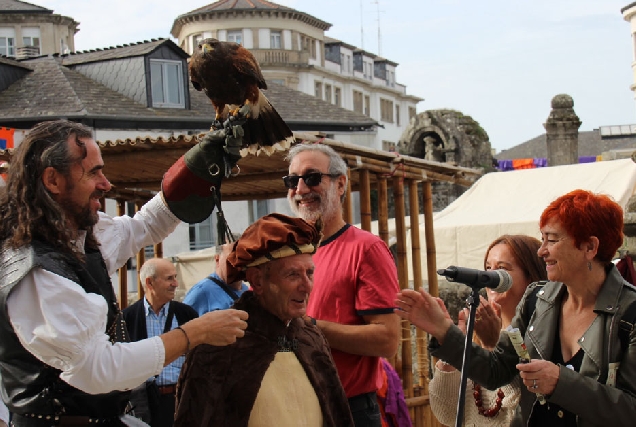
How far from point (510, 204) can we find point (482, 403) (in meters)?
8.73

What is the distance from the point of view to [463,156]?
21.2 metres

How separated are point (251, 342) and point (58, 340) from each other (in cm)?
70

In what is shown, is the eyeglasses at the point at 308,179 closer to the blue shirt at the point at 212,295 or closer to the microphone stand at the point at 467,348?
the microphone stand at the point at 467,348

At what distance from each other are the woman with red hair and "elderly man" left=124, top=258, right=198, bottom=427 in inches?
100

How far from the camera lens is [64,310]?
238 centimetres

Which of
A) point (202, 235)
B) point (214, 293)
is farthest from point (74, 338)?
point (202, 235)

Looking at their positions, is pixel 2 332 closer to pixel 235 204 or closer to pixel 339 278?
pixel 339 278

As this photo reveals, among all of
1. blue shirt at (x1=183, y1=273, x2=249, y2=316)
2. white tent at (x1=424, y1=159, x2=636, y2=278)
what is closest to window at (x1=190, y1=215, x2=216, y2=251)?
white tent at (x1=424, y1=159, x2=636, y2=278)

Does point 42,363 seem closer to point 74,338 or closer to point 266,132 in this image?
point 74,338

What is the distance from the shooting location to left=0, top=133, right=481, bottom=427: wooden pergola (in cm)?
604

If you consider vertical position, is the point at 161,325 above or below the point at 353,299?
below

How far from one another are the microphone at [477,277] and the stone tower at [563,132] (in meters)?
19.2

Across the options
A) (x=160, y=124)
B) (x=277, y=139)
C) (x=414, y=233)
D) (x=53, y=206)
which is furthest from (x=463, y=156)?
(x=53, y=206)

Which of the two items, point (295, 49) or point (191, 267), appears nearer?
point (191, 267)
